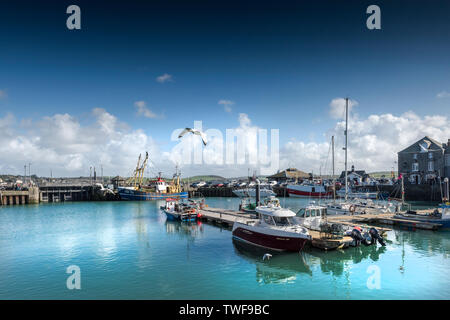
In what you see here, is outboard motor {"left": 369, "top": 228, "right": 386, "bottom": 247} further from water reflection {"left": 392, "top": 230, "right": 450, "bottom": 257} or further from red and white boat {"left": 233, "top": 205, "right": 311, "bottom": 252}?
A: red and white boat {"left": 233, "top": 205, "right": 311, "bottom": 252}

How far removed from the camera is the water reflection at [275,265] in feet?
58.6

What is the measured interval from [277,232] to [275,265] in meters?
2.61

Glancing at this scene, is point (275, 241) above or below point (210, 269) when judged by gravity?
above

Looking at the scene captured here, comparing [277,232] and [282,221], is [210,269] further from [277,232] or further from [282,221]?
[282,221]

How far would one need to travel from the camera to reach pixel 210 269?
1916 cm

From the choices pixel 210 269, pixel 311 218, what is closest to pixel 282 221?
pixel 311 218

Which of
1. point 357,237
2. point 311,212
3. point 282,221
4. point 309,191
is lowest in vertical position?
point 309,191

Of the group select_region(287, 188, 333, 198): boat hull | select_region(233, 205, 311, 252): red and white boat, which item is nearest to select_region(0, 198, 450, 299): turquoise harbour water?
select_region(233, 205, 311, 252): red and white boat

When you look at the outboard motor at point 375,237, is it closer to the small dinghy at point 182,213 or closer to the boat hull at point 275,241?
the boat hull at point 275,241

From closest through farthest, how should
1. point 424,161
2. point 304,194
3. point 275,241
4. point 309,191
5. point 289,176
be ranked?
point 275,241
point 424,161
point 309,191
point 304,194
point 289,176

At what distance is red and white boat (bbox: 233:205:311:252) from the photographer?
21.4 meters

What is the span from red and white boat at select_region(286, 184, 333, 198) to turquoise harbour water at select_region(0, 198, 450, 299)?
5841 cm

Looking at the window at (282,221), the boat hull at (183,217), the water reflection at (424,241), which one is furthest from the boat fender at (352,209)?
the boat hull at (183,217)

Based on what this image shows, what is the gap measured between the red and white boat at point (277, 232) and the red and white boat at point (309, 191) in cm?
6755
